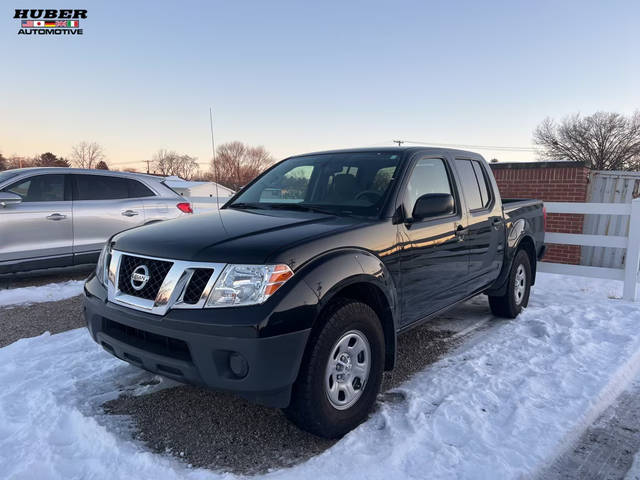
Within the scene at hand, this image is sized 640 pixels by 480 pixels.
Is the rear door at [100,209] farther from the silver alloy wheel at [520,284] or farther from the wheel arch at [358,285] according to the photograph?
the silver alloy wheel at [520,284]

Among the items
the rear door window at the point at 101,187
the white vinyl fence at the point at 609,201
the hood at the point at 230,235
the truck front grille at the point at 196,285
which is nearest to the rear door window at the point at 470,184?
the hood at the point at 230,235

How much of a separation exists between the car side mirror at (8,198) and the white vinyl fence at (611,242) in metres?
7.48

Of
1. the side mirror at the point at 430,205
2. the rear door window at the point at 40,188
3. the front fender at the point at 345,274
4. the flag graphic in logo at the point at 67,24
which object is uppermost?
the flag graphic in logo at the point at 67,24

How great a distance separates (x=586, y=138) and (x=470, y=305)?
148 ft

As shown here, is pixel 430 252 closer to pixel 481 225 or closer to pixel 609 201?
pixel 481 225

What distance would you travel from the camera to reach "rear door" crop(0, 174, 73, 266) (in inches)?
239

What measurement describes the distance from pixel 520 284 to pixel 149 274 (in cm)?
430

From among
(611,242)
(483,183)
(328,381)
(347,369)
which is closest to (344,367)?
(347,369)

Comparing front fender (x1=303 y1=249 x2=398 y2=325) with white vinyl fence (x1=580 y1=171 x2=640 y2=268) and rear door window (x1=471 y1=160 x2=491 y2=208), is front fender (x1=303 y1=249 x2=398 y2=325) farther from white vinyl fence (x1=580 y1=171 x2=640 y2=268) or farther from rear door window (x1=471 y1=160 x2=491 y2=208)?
white vinyl fence (x1=580 y1=171 x2=640 y2=268)

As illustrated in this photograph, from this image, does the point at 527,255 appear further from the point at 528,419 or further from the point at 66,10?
the point at 66,10

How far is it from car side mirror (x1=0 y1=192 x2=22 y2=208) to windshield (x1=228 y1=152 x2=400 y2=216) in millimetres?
3853

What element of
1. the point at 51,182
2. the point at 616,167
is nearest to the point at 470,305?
the point at 51,182

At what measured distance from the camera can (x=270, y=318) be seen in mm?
2246

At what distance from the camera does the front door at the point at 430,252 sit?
3262 millimetres
